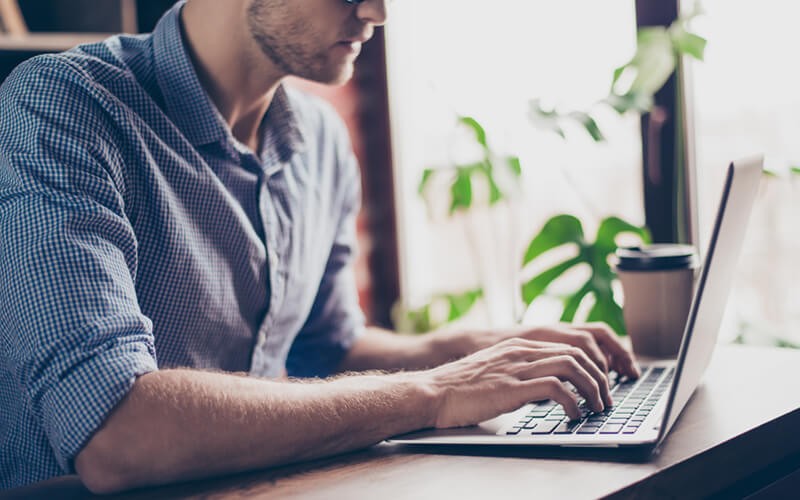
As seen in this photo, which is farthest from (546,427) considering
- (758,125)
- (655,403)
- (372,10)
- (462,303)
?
(462,303)

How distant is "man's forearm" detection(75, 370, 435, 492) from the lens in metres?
0.78

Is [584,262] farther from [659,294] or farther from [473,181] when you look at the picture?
[473,181]

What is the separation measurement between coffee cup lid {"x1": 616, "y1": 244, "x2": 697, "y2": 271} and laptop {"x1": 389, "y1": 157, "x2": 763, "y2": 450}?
190 mm

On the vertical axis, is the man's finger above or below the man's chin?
below

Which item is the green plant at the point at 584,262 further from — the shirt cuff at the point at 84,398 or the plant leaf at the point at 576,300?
the shirt cuff at the point at 84,398

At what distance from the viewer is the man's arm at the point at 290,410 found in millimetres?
780

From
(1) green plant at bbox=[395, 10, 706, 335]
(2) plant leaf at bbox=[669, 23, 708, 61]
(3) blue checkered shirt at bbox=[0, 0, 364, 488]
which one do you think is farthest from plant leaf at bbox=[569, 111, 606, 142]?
(3) blue checkered shirt at bbox=[0, 0, 364, 488]

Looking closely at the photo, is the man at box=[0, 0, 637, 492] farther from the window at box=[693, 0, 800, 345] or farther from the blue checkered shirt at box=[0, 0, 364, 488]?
the window at box=[693, 0, 800, 345]

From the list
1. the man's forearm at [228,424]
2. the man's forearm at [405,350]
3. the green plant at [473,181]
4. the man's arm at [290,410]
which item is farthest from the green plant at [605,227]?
the man's forearm at [228,424]

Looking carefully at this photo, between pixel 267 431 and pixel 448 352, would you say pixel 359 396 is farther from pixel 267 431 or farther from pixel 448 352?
pixel 448 352

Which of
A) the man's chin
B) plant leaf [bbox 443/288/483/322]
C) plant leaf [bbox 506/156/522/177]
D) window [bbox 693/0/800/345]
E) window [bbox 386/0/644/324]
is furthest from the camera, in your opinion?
plant leaf [bbox 443/288/483/322]

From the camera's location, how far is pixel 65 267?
84 centimetres

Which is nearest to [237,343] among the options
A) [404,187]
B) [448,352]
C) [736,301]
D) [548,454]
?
[448,352]

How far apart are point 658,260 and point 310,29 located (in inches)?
24.9
